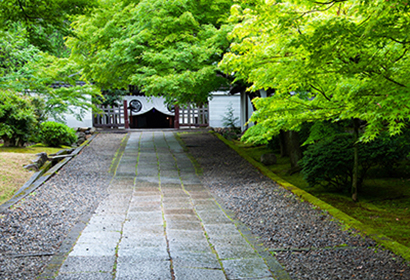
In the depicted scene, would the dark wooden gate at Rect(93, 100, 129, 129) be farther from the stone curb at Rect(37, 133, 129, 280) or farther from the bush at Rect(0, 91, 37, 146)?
the stone curb at Rect(37, 133, 129, 280)

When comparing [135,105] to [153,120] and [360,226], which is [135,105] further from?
[360,226]

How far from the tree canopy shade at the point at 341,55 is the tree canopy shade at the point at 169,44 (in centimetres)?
477

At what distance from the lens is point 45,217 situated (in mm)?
5820

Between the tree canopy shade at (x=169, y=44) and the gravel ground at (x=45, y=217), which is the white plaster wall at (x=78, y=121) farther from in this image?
the gravel ground at (x=45, y=217)

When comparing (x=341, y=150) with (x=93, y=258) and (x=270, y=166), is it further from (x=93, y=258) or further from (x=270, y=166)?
(x=93, y=258)

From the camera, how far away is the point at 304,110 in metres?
5.95

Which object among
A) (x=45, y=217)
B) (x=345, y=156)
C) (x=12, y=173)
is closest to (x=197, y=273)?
(x=45, y=217)

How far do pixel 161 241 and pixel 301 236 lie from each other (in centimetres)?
186

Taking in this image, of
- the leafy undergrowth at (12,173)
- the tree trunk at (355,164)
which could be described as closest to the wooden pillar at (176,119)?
the leafy undergrowth at (12,173)

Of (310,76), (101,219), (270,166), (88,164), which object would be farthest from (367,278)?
(88,164)

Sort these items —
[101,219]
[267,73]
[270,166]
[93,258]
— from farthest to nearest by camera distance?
[270,166] < [101,219] < [267,73] < [93,258]

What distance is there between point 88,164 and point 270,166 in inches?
219

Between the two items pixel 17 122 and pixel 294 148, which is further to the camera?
pixel 17 122

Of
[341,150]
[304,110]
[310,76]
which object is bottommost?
[341,150]
